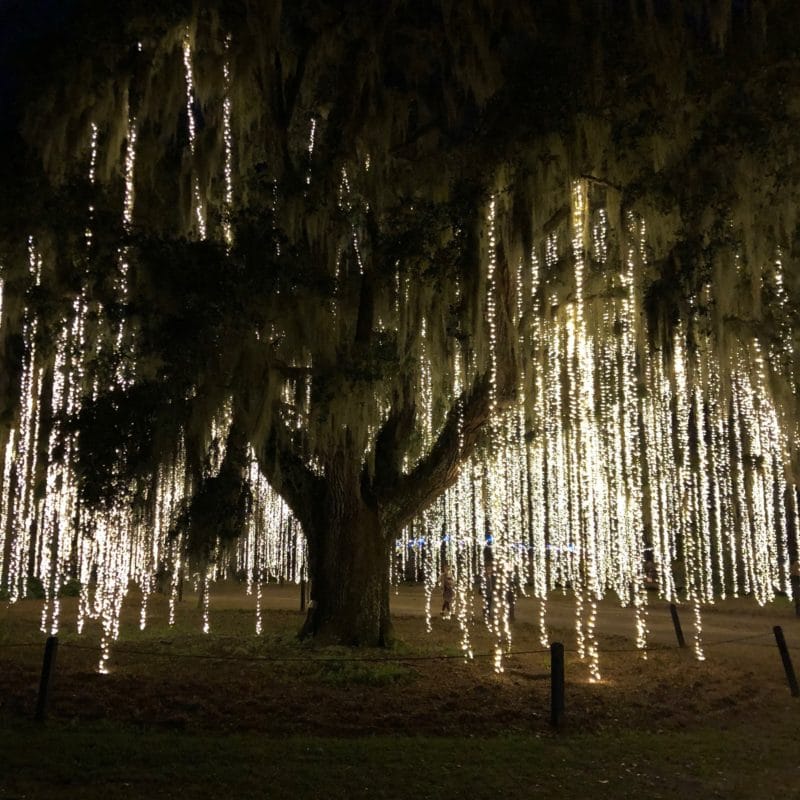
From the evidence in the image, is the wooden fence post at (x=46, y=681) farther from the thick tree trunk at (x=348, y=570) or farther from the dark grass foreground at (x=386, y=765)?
the thick tree trunk at (x=348, y=570)

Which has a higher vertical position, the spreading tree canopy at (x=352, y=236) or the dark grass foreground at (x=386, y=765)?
the spreading tree canopy at (x=352, y=236)

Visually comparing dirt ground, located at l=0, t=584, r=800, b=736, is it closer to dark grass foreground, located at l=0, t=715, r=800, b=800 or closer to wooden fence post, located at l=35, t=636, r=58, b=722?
wooden fence post, located at l=35, t=636, r=58, b=722

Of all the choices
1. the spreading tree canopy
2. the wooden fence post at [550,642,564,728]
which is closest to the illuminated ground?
the wooden fence post at [550,642,564,728]

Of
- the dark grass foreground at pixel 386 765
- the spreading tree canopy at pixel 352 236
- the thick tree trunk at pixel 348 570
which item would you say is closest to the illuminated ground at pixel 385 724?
the dark grass foreground at pixel 386 765

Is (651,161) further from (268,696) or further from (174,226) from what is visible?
(268,696)

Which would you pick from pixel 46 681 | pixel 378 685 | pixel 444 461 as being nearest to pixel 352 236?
pixel 444 461

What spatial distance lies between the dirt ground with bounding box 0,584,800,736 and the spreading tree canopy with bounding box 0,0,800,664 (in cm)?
126

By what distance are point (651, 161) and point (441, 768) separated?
7085mm

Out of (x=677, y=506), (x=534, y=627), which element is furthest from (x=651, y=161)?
(x=677, y=506)

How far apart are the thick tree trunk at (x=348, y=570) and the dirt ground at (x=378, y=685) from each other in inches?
15.6

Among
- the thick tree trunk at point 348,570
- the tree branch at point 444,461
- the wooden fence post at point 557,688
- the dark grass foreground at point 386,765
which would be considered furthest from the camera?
the thick tree trunk at point 348,570

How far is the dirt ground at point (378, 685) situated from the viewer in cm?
749

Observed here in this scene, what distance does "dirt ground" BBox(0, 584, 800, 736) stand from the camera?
7492 mm

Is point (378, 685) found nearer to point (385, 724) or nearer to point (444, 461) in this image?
point (385, 724)
